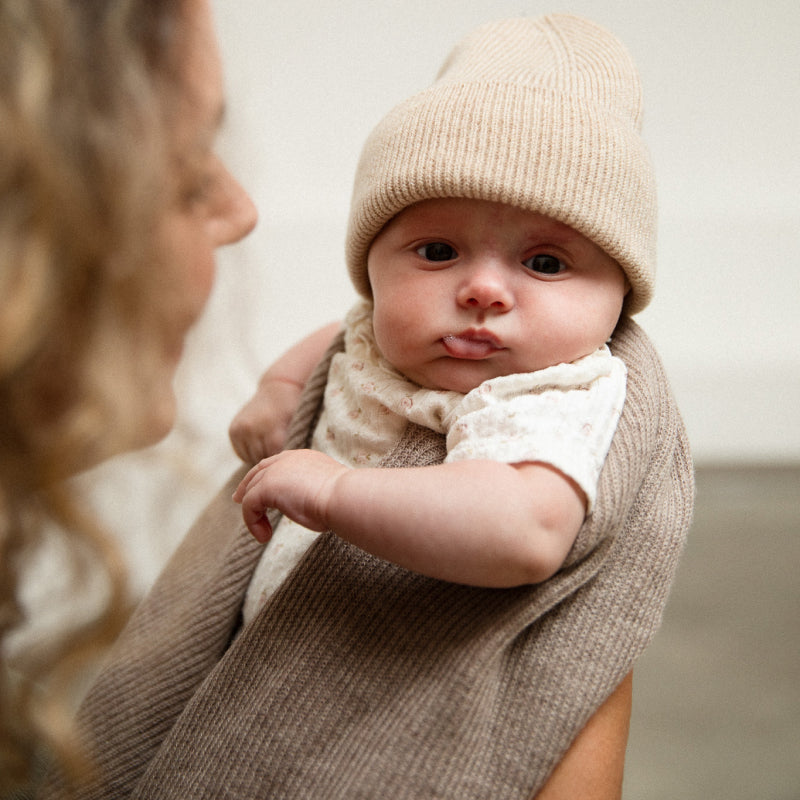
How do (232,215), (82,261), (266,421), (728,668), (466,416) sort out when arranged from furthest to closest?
(728,668), (266,421), (232,215), (466,416), (82,261)

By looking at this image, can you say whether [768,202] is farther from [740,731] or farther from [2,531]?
[2,531]

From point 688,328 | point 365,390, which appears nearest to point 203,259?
point 365,390

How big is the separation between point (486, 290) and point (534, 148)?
13cm

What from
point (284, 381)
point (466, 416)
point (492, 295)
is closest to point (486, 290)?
point (492, 295)

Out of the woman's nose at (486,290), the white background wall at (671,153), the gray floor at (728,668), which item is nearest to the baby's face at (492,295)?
the woman's nose at (486,290)

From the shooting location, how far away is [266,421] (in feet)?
2.91

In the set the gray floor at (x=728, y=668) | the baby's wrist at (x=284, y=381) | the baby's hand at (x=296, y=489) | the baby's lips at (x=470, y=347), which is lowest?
the gray floor at (x=728, y=668)

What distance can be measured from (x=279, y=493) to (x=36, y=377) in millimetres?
196

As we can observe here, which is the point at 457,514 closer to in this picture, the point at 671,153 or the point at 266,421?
the point at 266,421

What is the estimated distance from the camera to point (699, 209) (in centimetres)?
190

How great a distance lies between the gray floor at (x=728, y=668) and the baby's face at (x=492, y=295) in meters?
0.73

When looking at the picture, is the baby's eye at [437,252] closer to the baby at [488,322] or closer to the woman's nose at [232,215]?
the baby at [488,322]

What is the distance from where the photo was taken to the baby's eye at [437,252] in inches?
28.9

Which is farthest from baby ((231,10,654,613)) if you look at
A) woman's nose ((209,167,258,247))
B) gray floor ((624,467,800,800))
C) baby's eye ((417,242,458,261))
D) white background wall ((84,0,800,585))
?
white background wall ((84,0,800,585))
